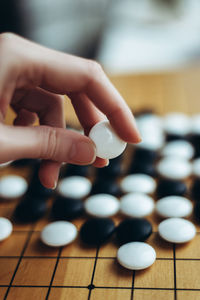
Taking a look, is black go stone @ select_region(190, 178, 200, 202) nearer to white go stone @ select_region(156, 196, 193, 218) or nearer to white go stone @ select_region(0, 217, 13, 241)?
white go stone @ select_region(156, 196, 193, 218)

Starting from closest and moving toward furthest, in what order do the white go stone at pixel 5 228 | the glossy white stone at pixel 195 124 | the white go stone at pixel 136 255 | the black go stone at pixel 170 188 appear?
the white go stone at pixel 136 255
the white go stone at pixel 5 228
the black go stone at pixel 170 188
the glossy white stone at pixel 195 124

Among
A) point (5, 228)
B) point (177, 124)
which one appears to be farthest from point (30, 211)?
point (177, 124)

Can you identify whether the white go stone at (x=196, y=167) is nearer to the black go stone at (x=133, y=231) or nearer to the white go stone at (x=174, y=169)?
the white go stone at (x=174, y=169)

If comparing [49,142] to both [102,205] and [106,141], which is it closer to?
[106,141]

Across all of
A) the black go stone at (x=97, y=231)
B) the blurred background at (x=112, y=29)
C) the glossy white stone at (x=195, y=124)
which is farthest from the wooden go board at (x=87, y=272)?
the blurred background at (x=112, y=29)

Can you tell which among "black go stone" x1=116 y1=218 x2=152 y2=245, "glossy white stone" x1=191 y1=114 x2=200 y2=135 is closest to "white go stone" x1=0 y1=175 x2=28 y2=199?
"black go stone" x1=116 y1=218 x2=152 y2=245

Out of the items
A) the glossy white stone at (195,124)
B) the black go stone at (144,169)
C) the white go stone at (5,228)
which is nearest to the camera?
the white go stone at (5,228)
